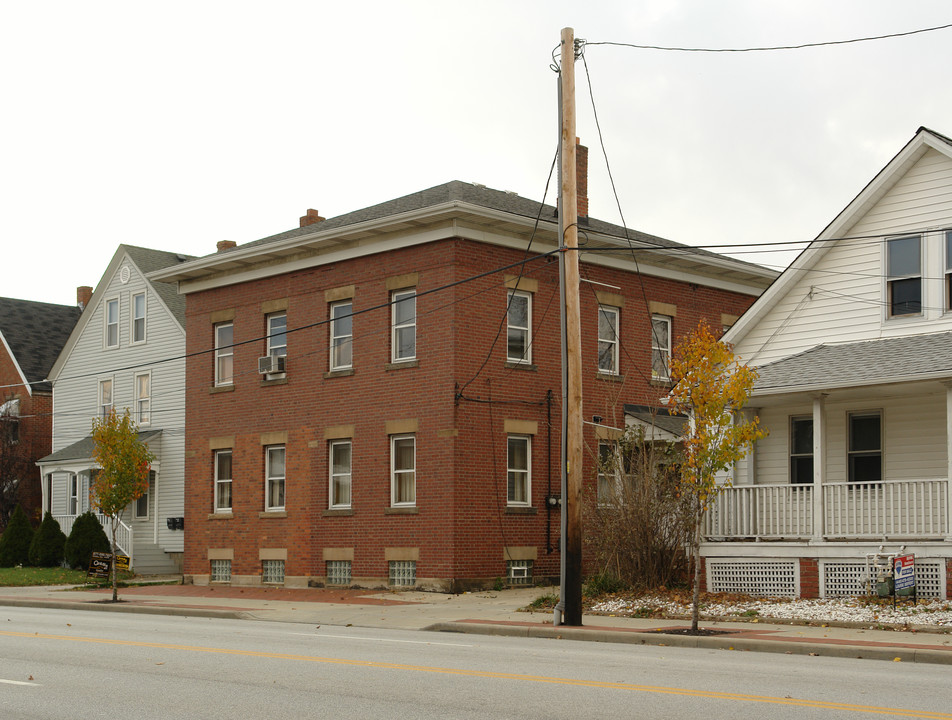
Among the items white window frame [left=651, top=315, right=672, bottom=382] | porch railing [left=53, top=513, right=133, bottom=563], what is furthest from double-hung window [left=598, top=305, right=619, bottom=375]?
porch railing [left=53, top=513, right=133, bottom=563]

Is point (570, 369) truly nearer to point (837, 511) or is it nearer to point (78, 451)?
point (837, 511)

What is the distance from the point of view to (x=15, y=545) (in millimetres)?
39562

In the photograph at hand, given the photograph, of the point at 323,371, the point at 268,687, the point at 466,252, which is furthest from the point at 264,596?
the point at 268,687

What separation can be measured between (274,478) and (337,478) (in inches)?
92.4

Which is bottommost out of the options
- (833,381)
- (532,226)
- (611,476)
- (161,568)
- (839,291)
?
(161,568)

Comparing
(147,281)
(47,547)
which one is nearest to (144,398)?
(147,281)

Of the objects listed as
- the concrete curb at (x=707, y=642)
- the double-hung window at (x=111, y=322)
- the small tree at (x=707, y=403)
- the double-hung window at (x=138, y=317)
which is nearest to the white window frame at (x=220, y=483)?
the double-hung window at (x=138, y=317)

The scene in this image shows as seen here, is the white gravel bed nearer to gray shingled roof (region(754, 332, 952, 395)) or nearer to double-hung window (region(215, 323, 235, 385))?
gray shingled roof (region(754, 332, 952, 395))

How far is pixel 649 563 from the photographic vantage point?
2147cm

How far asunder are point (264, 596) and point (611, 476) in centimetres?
929

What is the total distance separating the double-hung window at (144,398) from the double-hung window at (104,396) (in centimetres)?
190

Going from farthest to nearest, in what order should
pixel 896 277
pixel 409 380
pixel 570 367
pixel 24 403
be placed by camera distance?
pixel 24 403 → pixel 409 380 → pixel 896 277 → pixel 570 367

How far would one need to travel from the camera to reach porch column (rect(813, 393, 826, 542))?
20.3 meters

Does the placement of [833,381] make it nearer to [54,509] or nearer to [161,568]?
[161,568]
